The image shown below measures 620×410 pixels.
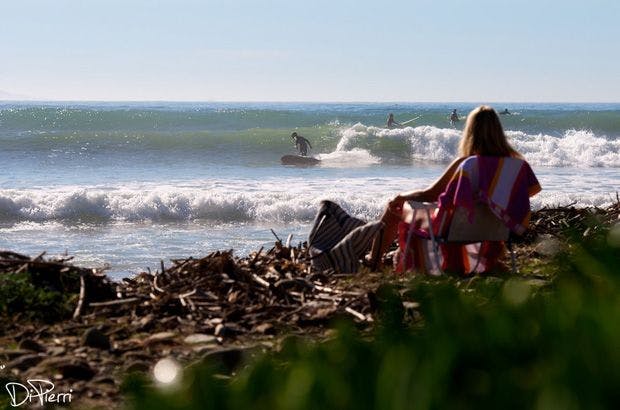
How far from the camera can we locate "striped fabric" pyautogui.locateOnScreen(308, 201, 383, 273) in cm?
767

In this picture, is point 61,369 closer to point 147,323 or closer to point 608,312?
point 147,323

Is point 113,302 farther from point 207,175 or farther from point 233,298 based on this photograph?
point 207,175

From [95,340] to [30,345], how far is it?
32 centimetres

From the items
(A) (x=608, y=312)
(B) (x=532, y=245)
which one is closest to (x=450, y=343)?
(A) (x=608, y=312)

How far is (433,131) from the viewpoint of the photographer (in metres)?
37.8

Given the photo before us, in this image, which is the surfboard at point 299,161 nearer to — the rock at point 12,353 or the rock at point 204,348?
the rock at point 204,348

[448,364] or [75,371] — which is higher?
[448,364]

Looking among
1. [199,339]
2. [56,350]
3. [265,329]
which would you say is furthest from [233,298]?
[56,350]

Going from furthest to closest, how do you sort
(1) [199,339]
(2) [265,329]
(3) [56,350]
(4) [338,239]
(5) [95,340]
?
(4) [338,239]
(2) [265,329]
(1) [199,339]
(5) [95,340]
(3) [56,350]

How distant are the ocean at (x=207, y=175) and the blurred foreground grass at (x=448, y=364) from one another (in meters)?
5.25

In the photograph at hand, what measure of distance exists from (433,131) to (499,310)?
36.4 metres

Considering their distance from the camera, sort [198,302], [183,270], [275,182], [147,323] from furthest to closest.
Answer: [275,182]
[183,270]
[198,302]
[147,323]

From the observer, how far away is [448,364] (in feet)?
4.74

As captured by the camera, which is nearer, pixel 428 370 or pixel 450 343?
pixel 428 370
